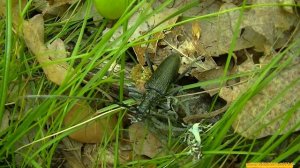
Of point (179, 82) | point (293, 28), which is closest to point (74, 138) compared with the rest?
point (179, 82)

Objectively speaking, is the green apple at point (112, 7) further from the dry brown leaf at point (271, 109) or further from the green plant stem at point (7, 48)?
the dry brown leaf at point (271, 109)

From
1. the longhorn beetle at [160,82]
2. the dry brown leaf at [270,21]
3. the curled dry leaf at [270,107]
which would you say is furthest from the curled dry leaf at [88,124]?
the dry brown leaf at [270,21]

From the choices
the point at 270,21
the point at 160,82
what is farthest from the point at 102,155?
the point at 270,21

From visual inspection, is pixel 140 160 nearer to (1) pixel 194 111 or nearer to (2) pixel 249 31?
(1) pixel 194 111

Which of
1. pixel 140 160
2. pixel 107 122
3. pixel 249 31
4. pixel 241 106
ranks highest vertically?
pixel 249 31

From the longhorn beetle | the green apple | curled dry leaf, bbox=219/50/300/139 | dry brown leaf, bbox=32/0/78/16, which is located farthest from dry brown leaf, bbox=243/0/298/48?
dry brown leaf, bbox=32/0/78/16

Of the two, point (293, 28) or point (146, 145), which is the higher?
point (293, 28)
